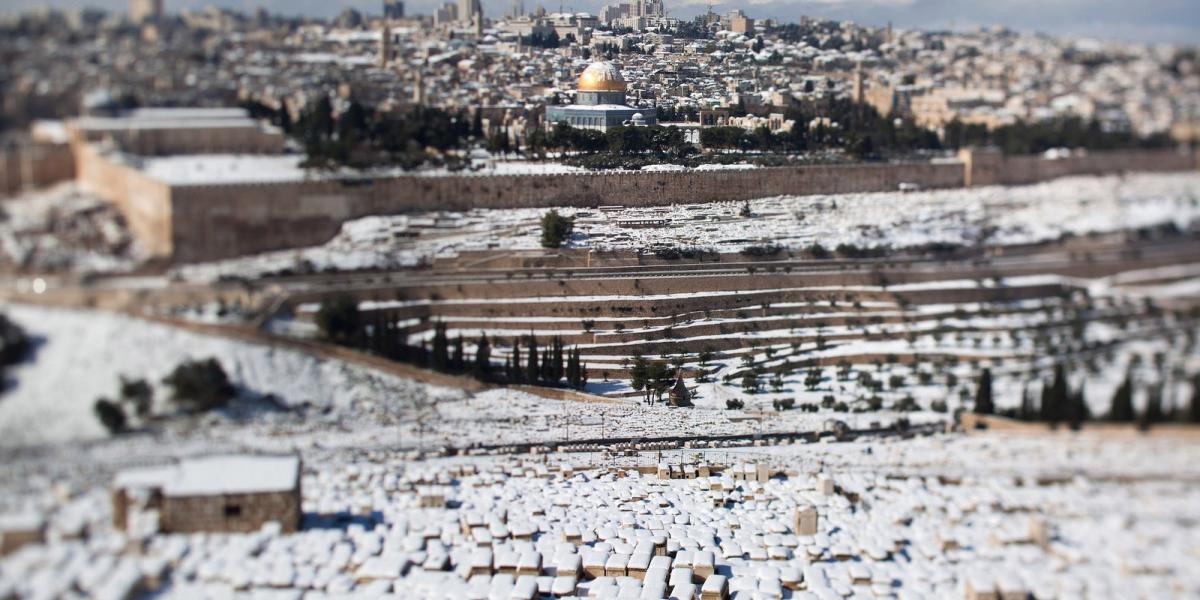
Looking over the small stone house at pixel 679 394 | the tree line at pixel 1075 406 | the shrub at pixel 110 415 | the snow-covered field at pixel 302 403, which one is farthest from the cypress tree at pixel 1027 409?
the shrub at pixel 110 415

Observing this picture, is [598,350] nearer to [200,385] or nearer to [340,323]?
[200,385]

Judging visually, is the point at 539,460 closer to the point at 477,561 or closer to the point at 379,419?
the point at 477,561

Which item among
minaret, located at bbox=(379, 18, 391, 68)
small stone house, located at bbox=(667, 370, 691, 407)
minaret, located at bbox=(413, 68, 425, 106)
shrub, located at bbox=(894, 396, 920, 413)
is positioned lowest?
shrub, located at bbox=(894, 396, 920, 413)

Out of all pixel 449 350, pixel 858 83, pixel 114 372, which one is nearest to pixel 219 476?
pixel 114 372

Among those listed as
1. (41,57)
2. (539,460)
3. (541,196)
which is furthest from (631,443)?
(41,57)

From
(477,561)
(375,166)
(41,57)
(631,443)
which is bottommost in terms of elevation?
(477,561)

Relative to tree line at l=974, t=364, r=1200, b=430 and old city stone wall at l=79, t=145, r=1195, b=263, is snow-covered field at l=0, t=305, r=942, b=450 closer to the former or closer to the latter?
tree line at l=974, t=364, r=1200, b=430

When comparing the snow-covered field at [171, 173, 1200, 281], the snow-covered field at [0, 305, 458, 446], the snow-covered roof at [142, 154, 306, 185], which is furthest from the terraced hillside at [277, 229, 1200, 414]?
the snow-covered roof at [142, 154, 306, 185]
